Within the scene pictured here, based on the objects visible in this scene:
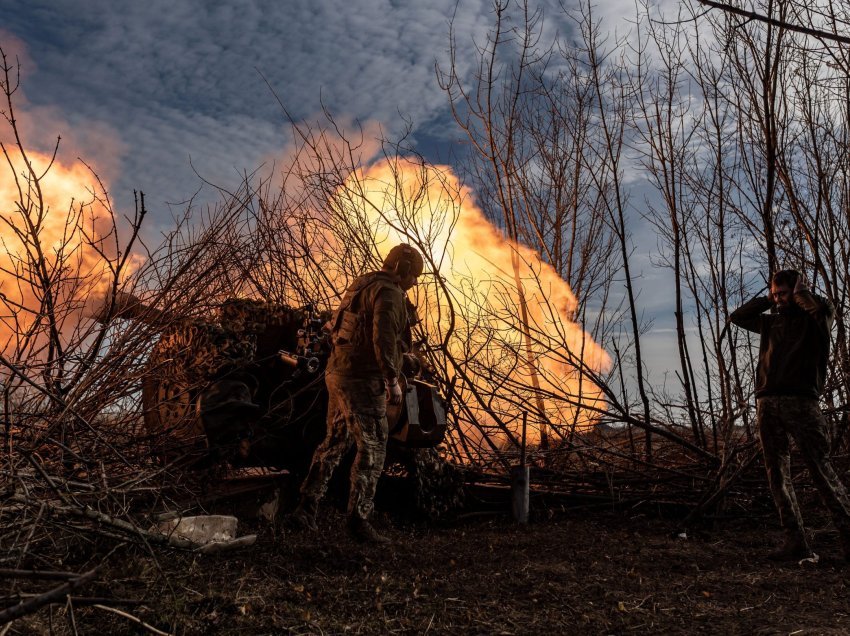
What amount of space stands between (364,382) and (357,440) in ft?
1.55

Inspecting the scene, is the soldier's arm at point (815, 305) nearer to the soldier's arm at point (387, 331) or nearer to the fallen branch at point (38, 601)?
the soldier's arm at point (387, 331)

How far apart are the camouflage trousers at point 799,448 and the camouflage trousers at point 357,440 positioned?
10.1ft

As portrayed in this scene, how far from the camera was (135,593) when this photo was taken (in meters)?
3.59

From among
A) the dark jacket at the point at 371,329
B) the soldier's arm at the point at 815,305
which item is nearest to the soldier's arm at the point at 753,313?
the soldier's arm at the point at 815,305

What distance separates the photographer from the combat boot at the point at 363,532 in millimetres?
5242

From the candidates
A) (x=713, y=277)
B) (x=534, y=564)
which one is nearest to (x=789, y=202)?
(x=713, y=277)

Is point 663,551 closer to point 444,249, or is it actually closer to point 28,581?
point 444,249

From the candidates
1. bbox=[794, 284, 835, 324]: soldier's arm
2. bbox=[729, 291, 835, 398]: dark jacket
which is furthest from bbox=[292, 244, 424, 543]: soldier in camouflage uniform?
bbox=[794, 284, 835, 324]: soldier's arm

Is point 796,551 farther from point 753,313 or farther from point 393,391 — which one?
point 393,391

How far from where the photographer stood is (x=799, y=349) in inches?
203

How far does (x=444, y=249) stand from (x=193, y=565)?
4.55m

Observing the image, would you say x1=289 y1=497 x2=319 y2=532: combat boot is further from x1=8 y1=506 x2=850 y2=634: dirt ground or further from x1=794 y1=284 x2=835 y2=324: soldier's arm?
x1=794 y1=284 x2=835 y2=324: soldier's arm

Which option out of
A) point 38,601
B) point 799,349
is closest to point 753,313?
point 799,349

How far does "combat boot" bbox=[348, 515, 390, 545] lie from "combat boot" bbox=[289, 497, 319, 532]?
31 centimetres
